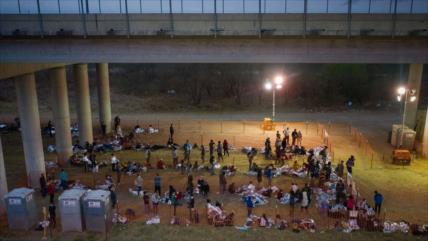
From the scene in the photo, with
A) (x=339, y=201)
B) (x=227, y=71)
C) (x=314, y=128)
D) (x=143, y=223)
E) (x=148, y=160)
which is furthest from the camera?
(x=227, y=71)

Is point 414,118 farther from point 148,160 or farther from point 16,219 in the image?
Result: point 16,219

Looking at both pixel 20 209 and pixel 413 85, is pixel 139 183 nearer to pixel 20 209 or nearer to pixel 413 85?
pixel 20 209

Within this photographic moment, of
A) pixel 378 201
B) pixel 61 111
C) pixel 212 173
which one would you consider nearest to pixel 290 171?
pixel 212 173

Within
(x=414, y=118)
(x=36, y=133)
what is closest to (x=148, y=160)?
(x=36, y=133)

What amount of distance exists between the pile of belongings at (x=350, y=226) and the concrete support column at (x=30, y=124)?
18338 millimetres

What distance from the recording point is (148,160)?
1027 inches

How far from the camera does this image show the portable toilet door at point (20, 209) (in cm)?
1789

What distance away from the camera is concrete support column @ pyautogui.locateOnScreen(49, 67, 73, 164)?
27.7 m

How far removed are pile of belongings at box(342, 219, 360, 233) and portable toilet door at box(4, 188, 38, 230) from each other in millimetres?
14644

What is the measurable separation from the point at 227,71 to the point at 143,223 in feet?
147

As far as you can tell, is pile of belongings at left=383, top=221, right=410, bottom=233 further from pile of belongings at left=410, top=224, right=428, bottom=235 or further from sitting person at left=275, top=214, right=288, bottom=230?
sitting person at left=275, top=214, right=288, bottom=230

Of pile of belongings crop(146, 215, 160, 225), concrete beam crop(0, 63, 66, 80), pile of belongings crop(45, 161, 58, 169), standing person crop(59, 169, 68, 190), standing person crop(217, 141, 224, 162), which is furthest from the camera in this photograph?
pile of belongings crop(45, 161, 58, 169)

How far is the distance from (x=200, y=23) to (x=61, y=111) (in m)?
13.1

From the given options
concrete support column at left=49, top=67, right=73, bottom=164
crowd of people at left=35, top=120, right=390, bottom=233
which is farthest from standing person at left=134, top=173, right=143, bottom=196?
concrete support column at left=49, top=67, right=73, bottom=164
